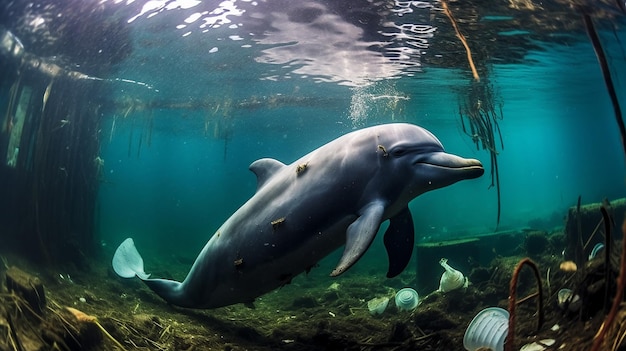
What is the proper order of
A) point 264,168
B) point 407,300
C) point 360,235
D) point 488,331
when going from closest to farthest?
1. point 360,235
2. point 488,331
3. point 264,168
4. point 407,300

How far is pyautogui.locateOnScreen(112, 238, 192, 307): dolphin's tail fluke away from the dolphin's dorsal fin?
232 cm

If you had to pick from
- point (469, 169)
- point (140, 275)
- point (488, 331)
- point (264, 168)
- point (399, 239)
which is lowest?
point (140, 275)

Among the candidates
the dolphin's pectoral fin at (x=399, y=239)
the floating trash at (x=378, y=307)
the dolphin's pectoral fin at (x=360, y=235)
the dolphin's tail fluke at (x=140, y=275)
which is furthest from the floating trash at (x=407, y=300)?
the dolphin's pectoral fin at (x=360, y=235)

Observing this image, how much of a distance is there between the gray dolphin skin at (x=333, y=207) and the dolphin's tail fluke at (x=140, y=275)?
1.11m

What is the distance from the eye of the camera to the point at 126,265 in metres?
8.01

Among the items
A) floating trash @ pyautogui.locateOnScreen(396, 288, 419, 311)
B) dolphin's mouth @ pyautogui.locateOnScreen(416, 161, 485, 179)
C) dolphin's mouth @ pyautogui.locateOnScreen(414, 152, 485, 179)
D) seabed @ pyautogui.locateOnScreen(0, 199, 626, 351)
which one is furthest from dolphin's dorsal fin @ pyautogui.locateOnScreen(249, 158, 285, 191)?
floating trash @ pyautogui.locateOnScreen(396, 288, 419, 311)

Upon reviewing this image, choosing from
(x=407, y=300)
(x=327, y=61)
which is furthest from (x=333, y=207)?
(x=327, y=61)

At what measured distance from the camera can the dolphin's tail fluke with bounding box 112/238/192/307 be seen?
7207mm

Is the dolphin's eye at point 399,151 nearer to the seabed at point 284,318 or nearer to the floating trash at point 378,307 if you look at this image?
the seabed at point 284,318

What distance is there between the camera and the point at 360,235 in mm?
4590

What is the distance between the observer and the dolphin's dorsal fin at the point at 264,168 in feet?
21.3

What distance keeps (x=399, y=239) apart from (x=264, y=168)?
2.26 meters

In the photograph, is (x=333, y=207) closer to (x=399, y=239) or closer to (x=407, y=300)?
(x=399, y=239)

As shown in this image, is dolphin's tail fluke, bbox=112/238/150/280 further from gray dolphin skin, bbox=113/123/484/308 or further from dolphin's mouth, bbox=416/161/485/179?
dolphin's mouth, bbox=416/161/485/179
